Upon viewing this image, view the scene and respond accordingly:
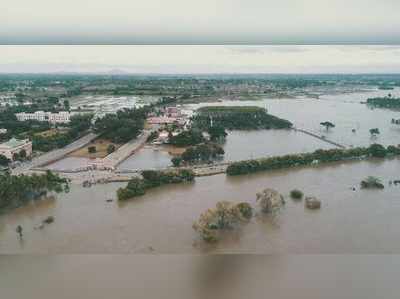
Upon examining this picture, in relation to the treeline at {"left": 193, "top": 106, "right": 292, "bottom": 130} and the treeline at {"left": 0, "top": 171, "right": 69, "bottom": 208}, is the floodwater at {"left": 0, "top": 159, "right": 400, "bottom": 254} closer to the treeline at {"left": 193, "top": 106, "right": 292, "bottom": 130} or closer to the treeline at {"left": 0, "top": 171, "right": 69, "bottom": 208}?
the treeline at {"left": 0, "top": 171, "right": 69, "bottom": 208}

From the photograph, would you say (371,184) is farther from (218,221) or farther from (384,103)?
(384,103)

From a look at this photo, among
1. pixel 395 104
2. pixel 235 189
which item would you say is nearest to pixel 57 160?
pixel 235 189

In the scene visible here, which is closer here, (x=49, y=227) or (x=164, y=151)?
(x=49, y=227)

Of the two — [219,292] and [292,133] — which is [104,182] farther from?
[292,133]

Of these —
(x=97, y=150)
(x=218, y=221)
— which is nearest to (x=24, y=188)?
(x=218, y=221)

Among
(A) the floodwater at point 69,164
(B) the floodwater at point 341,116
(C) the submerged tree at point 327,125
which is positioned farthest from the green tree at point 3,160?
(C) the submerged tree at point 327,125

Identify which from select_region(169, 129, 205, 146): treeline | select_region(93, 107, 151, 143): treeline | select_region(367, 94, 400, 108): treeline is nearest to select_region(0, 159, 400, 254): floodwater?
select_region(169, 129, 205, 146): treeline

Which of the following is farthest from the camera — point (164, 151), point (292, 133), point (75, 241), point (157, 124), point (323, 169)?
point (157, 124)
